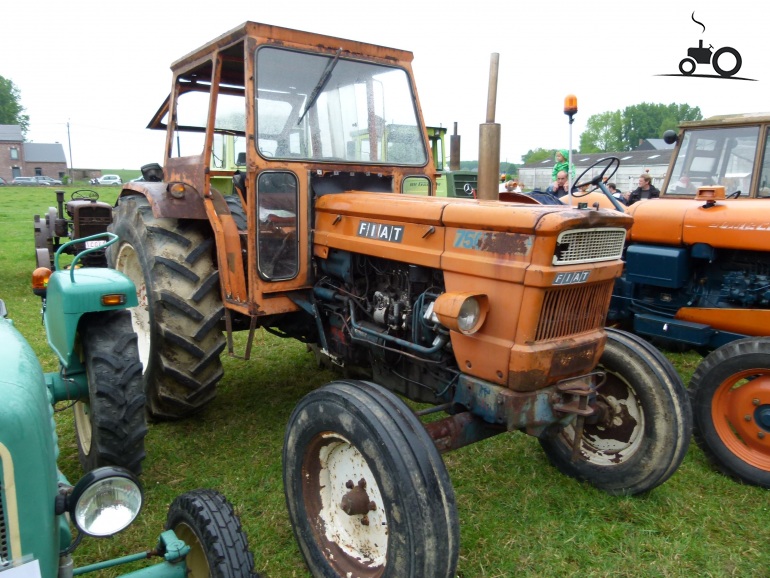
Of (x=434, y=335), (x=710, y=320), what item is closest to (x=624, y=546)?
(x=434, y=335)

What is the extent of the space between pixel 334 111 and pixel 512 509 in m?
2.39

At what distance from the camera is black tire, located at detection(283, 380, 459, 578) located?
6.91 ft

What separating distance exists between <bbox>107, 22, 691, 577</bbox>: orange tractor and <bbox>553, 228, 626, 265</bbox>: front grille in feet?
0.03

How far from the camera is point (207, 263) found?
11.9 ft

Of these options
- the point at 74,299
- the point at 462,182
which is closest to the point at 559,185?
the point at 74,299

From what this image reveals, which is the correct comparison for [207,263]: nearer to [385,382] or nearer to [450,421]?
[385,382]

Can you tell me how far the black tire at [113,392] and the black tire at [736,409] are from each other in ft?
10.0

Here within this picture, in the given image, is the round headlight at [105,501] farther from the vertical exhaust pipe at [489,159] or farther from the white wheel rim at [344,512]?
the vertical exhaust pipe at [489,159]

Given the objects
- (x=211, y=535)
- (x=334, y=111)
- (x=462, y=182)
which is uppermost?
(x=334, y=111)

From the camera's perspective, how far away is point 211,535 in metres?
1.91

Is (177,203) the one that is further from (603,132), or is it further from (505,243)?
(603,132)

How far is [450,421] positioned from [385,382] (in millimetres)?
801

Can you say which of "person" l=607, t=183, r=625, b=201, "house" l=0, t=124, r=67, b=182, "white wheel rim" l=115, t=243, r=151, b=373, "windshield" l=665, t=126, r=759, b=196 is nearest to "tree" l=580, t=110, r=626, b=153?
"house" l=0, t=124, r=67, b=182

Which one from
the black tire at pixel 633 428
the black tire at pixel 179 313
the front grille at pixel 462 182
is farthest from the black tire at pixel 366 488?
the front grille at pixel 462 182
